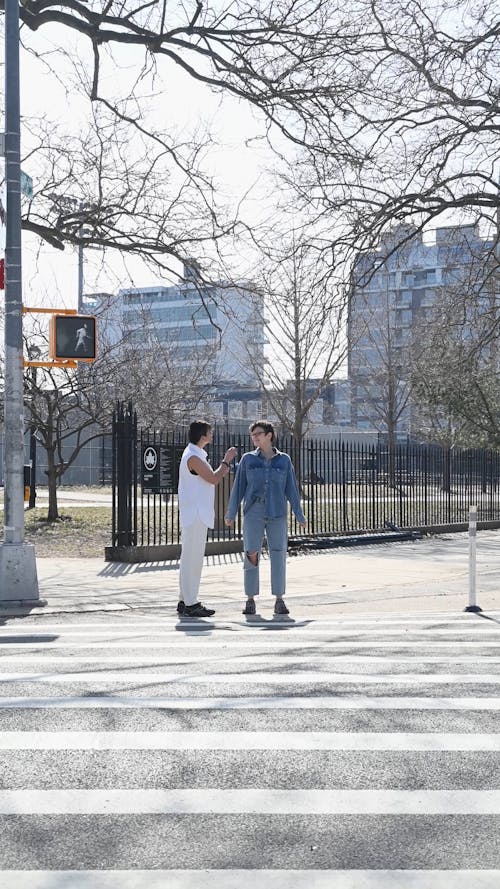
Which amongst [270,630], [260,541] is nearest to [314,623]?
[270,630]

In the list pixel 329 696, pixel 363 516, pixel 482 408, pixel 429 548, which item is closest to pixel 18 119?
pixel 329 696

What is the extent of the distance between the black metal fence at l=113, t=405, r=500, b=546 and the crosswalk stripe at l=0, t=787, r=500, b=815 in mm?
11046

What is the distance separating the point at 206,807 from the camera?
4523 millimetres

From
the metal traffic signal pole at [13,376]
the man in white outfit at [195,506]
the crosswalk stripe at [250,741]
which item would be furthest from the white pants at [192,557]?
the crosswalk stripe at [250,741]

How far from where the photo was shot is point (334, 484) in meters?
22.3

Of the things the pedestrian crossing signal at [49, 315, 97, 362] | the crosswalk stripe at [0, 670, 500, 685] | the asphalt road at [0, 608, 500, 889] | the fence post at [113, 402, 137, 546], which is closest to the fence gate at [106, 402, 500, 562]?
the fence post at [113, 402, 137, 546]

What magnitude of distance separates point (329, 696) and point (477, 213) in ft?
46.8

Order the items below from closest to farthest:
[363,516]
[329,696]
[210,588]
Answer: [329,696], [210,588], [363,516]

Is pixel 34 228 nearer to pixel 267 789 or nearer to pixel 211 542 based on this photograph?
pixel 211 542

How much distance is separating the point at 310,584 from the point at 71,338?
4.20 metres

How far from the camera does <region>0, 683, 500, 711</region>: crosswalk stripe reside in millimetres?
6383

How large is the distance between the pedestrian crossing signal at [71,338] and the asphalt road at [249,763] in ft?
13.5

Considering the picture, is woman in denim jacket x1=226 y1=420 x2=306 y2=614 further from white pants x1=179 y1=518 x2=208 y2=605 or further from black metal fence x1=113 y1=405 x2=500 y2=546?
black metal fence x1=113 y1=405 x2=500 y2=546

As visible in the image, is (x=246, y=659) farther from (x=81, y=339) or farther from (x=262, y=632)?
(x=81, y=339)
